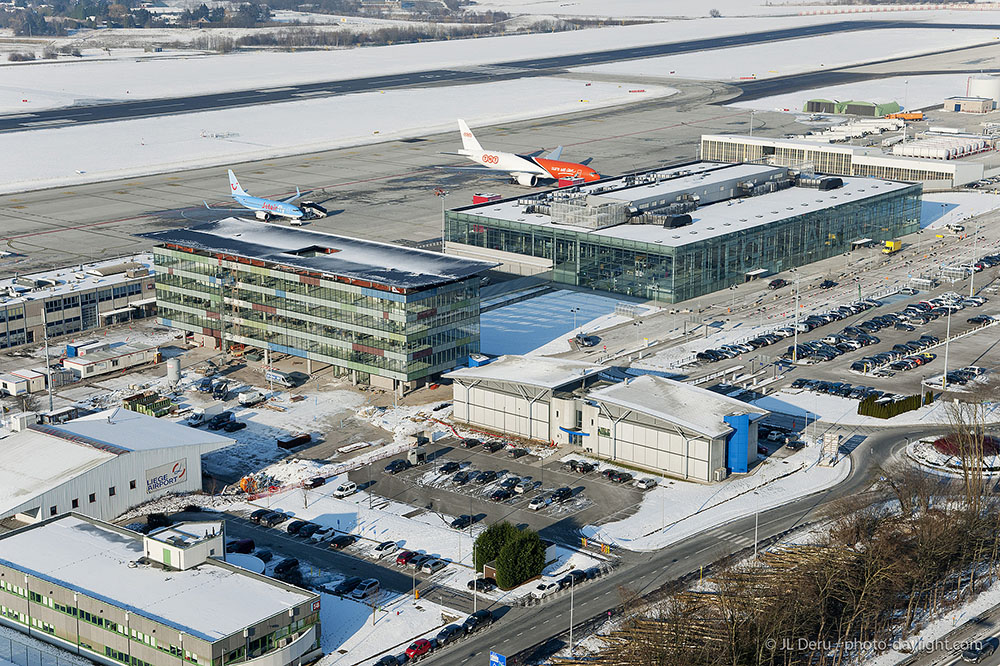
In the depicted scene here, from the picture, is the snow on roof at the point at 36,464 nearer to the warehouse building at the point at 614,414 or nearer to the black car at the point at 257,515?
the black car at the point at 257,515

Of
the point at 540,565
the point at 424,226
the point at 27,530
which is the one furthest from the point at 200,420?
the point at 424,226

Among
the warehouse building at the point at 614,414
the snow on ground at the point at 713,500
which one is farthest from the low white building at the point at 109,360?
the snow on ground at the point at 713,500

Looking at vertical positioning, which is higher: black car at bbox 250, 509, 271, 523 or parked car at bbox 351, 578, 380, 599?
black car at bbox 250, 509, 271, 523

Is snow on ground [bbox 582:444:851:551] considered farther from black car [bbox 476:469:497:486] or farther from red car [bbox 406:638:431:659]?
red car [bbox 406:638:431:659]

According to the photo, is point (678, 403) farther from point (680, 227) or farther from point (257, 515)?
point (680, 227)

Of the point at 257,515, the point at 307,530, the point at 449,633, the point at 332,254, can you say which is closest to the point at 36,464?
the point at 257,515

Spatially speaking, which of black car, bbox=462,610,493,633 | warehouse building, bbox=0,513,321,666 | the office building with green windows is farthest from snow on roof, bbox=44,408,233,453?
the office building with green windows

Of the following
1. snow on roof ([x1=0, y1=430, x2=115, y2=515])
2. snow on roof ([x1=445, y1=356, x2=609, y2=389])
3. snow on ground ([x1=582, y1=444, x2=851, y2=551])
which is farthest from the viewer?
snow on roof ([x1=445, y1=356, x2=609, y2=389])

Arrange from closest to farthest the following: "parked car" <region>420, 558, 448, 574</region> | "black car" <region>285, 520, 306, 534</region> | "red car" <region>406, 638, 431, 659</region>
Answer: "red car" <region>406, 638, 431, 659</region>, "parked car" <region>420, 558, 448, 574</region>, "black car" <region>285, 520, 306, 534</region>
